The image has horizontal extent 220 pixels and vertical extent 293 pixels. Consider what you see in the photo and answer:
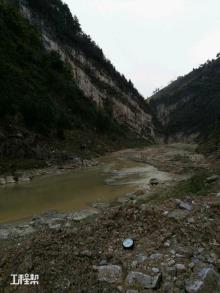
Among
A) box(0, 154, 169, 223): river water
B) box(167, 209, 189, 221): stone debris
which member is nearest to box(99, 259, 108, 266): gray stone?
box(167, 209, 189, 221): stone debris

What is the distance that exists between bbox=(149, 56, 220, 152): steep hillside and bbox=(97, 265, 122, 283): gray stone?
352 feet

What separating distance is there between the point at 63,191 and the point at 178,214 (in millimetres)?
12163

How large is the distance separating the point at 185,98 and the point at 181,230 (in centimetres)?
16831

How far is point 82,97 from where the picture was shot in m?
61.2

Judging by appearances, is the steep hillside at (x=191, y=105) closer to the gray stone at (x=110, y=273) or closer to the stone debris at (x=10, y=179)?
the stone debris at (x=10, y=179)

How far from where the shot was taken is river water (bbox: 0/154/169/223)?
1608cm

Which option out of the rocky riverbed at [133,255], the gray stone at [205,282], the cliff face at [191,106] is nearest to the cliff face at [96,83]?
the cliff face at [191,106]

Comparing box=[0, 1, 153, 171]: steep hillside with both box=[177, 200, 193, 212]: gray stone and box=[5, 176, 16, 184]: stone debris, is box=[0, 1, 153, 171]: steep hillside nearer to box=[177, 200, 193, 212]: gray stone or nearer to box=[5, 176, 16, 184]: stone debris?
box=[5, 176, 16, 184]: stone debris

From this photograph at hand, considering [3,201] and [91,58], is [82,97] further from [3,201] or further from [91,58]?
[3,201]

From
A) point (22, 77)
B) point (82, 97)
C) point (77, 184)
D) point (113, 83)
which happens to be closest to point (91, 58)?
point (113, 83)

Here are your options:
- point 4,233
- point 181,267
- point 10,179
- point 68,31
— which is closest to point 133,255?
point 181,267

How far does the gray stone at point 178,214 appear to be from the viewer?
876 cm

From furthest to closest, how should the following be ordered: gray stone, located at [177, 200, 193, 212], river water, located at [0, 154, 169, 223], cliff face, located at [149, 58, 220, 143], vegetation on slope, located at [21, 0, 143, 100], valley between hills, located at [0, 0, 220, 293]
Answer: cliff face, located at [149, 58, 220, 143] < vegetation on slope, located at [21, 0, 143, 100] < river water, located at [0, 154, 169, 223] < gray stone, located at [177, 200, 193, 212] < valley between hills, located at [0, 0, 220, 293]

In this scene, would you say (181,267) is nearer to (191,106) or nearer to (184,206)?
(184,206)
